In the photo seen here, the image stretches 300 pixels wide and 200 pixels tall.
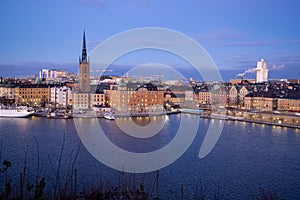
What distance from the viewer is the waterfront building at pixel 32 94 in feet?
48.4

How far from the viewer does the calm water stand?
362 centimetres

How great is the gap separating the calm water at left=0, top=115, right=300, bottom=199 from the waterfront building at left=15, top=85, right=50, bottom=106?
755cm

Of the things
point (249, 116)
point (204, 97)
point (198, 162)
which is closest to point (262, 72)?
point (204, 97)

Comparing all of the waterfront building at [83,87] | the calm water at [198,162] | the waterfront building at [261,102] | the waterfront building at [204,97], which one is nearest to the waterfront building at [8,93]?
the waterfront building at [83,87]

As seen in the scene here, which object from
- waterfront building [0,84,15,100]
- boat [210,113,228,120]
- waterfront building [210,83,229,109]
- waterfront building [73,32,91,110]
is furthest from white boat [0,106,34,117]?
waterfront building [210,83,229,109]

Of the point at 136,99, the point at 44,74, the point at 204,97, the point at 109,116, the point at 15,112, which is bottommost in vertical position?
the point at 109,116

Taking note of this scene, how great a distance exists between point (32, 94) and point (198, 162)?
11943 millimetres

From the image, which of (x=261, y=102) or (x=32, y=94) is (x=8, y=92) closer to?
(x=32, y=94)

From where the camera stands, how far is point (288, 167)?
4566 millimetres

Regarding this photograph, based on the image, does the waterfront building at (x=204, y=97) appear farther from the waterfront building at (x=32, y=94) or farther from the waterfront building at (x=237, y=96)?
the waterfront building at (x=32, y=94)

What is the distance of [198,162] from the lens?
15.4ft

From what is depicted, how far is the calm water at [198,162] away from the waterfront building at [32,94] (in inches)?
297

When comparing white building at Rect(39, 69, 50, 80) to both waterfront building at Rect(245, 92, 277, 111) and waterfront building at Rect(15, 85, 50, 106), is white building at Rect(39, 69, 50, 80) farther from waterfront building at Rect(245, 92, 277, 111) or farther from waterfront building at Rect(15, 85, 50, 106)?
waterfront building at Rect(245, 92, 277, 111)

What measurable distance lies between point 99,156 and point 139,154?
63 cm
